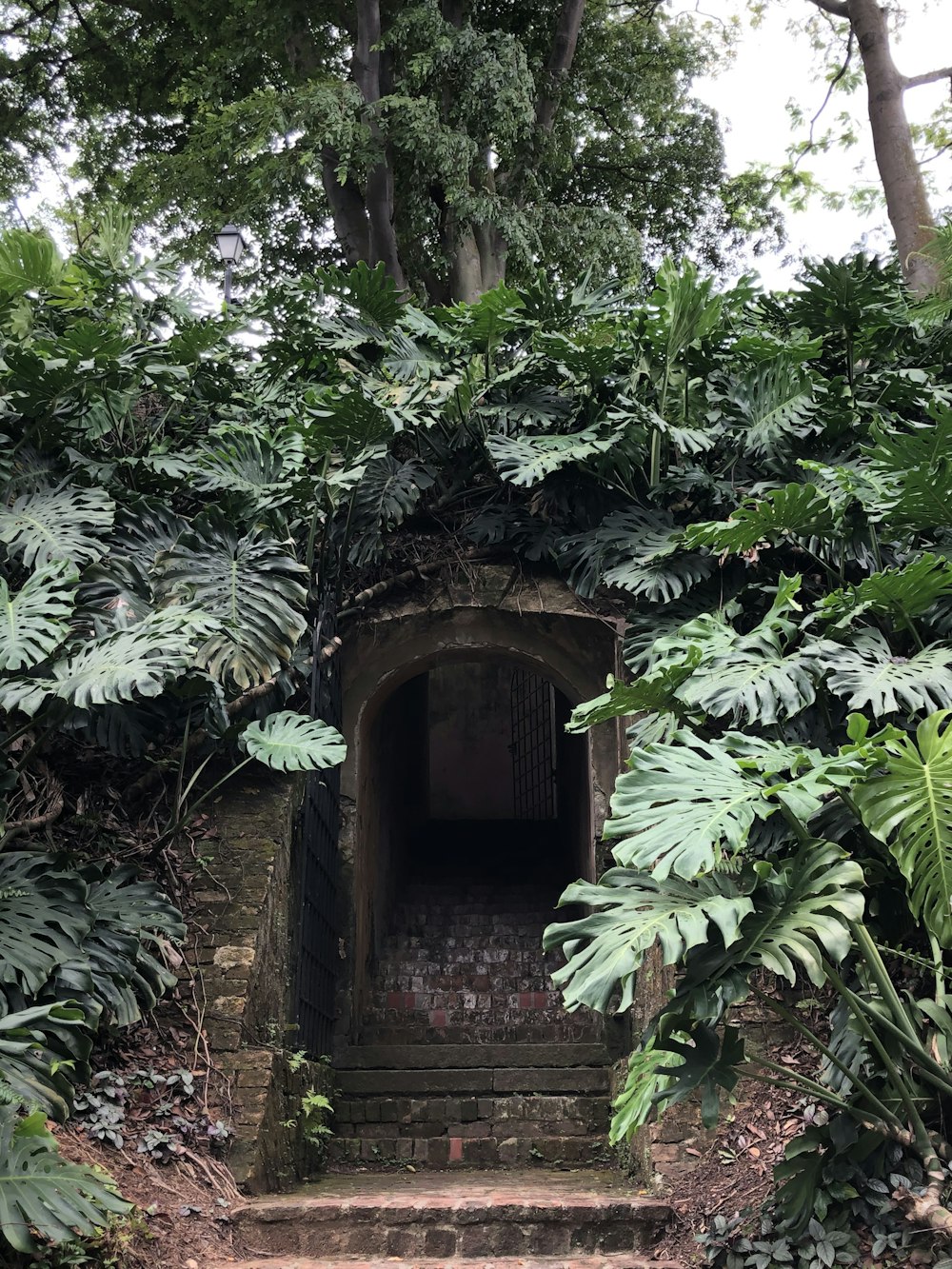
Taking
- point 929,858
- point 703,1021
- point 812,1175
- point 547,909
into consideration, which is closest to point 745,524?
point 929,858

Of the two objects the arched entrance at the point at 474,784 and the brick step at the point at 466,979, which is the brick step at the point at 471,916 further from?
the brick step at the point at 466,979

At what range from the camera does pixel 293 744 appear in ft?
12.9

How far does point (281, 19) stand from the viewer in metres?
7.33

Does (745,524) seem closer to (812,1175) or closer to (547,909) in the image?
(812,1175)

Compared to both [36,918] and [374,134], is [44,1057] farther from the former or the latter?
[374,134]

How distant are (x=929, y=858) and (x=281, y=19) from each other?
7.00m

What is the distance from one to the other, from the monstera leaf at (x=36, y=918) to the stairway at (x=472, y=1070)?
1948 mm

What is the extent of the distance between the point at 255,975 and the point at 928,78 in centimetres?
781

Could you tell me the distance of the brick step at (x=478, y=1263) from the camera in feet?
10.7

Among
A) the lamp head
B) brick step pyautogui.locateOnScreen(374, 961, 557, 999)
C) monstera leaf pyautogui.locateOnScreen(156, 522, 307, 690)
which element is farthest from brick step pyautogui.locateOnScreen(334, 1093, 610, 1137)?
the lamp head

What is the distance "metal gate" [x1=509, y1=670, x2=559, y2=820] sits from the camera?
10945 millimetres

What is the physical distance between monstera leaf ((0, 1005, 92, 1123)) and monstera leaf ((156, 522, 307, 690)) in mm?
1311

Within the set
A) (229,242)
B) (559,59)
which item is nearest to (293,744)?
(229,242)

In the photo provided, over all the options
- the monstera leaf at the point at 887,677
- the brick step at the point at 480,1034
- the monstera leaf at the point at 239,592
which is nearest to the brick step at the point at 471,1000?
the brick step at the point at 480,1034
